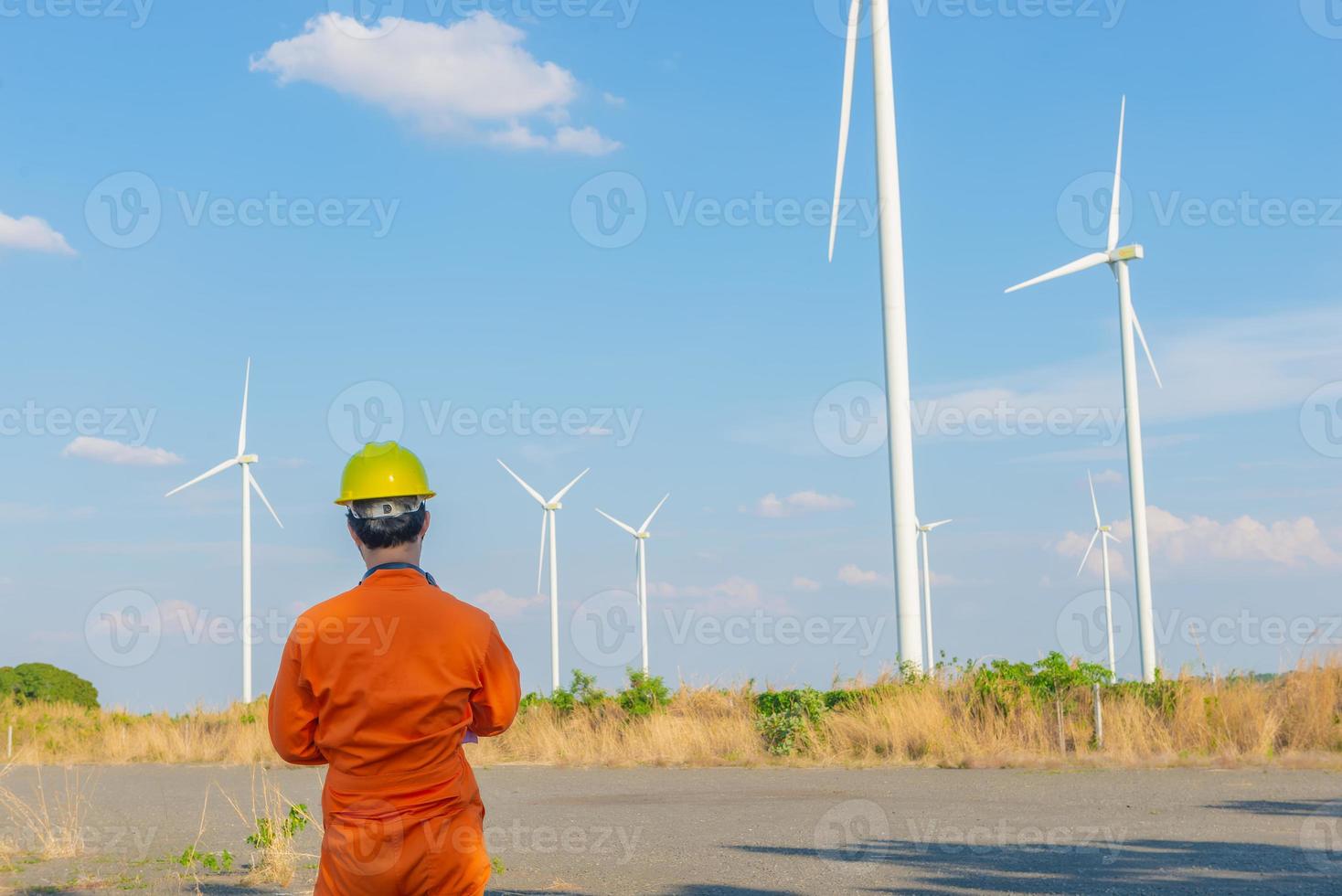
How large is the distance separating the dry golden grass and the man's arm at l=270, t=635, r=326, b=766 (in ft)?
42.3

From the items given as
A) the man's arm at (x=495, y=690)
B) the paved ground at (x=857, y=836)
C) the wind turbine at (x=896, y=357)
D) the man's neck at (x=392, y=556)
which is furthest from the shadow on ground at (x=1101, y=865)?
the wind turbine at (x=896, y=357)

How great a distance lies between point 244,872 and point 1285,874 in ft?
22.6

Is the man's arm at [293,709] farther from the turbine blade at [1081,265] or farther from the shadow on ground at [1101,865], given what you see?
the turbine blade at [1081,265]

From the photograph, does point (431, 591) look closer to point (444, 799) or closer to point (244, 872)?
point (444, 799)

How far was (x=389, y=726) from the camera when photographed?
12.1 ft

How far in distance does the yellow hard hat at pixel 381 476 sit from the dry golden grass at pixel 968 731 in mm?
12800

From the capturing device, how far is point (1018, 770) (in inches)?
589

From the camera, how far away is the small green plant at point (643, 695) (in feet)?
67.8

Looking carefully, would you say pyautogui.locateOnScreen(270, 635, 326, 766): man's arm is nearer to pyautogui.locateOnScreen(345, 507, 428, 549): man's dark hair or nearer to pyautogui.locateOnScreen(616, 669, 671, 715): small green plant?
pyautogui.locateOnScreen(345, 507, 428, 549): man's dark hair

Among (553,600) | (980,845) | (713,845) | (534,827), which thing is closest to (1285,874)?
(980,845)

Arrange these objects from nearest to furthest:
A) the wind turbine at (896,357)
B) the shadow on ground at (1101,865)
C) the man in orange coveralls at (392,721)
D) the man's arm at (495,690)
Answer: the man in orange coveralls at (392,721) → the man's arm at (495,690) → the shadow on ground at (1101,865) → the wind turbine at (896,357)

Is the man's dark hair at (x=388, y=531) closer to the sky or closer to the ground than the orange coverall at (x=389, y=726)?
closer to the sky

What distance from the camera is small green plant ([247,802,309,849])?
8.55 meters

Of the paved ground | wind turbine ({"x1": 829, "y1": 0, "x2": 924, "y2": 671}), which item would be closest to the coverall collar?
the paved ground
